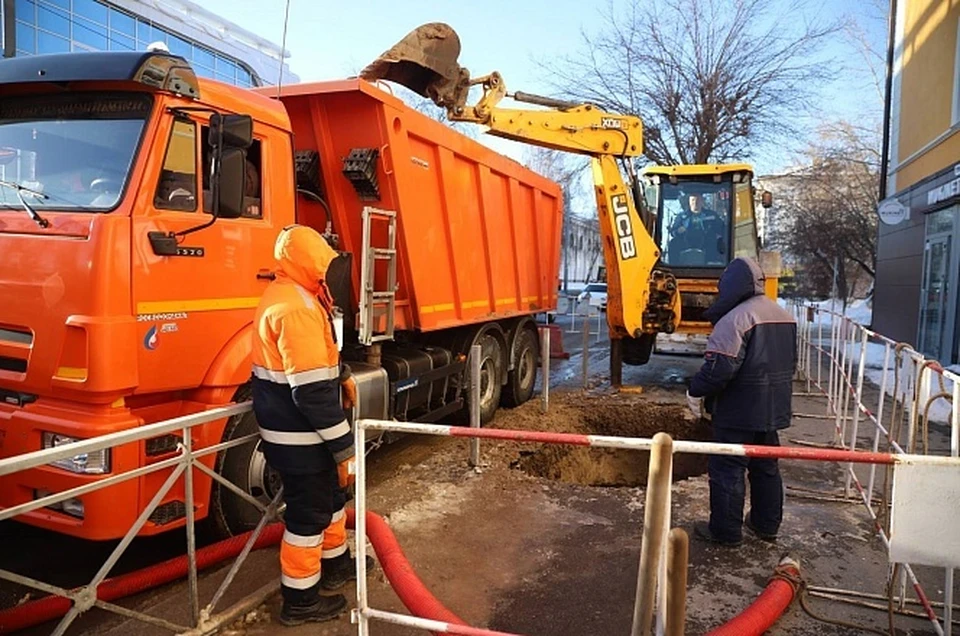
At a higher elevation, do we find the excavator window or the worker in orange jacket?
the excavator window

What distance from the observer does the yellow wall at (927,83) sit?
12250mm

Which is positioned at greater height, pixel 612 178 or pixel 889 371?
pixel 612 178

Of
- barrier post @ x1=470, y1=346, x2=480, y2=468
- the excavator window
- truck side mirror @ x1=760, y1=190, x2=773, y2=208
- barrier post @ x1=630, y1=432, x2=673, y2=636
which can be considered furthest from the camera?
truck side mirror @ x1=760, y1=190, x2=773, y2=208

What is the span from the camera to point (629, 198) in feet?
29.4

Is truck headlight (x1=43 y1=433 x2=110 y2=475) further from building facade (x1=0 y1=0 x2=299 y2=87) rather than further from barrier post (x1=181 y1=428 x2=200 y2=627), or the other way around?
building facade (x1=0 y1=0 x2=299 y2=87)

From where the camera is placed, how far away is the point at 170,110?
3711mm

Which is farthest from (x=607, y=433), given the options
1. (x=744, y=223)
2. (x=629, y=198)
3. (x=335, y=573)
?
(x=335, y=573)

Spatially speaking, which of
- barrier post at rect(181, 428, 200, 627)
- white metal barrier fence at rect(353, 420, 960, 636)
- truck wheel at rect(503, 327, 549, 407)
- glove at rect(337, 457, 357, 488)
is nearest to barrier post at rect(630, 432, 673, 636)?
white metal barrier fence at rect(353, 420, 960, 636)

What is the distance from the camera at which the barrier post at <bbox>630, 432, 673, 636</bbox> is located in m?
2.19

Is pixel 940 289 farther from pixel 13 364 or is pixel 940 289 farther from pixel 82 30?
pixel 82 30

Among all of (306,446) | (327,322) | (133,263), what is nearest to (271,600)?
(306,446)

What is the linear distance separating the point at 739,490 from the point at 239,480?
3150mm

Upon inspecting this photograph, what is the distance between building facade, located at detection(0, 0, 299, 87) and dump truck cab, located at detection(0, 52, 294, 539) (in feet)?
35.0

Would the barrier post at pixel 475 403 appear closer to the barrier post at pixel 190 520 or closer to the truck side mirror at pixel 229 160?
the truck side mirror at pixel 229 160
